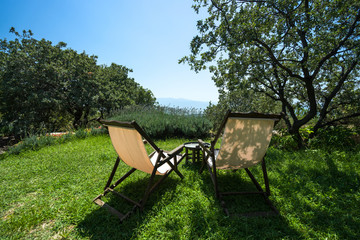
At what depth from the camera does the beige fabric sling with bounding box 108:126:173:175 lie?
2.04m

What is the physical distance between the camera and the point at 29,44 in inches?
446

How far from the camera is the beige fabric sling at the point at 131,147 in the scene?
2.04 meters

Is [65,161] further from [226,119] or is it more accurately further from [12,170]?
[226,119]

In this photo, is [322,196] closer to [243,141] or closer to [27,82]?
[243,141]

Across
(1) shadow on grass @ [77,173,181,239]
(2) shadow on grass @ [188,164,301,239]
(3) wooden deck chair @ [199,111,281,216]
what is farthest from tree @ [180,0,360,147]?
(1) shadow on grass @ [77,173,181,239]

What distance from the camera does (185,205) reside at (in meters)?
2.24

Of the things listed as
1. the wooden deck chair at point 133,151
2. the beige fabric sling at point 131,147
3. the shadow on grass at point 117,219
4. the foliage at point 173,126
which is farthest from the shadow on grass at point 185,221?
the foliage at point 173,126

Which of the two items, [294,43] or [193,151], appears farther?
[294,43]

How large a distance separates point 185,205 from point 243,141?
3.80 ft

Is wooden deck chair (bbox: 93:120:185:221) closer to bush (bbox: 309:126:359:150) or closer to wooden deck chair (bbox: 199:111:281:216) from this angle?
wooden deck chair (bbox: 199:111:281:216)

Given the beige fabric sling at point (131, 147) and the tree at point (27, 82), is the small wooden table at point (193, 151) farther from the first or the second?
the tree at point (27, 82)

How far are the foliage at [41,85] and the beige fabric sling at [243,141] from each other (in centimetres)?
1058

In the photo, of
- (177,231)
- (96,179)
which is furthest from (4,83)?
(177,231)

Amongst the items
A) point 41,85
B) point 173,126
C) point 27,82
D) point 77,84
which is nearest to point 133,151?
point 173,126
